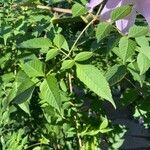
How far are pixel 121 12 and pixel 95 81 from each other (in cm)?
32

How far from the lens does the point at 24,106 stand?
1176 millimetres

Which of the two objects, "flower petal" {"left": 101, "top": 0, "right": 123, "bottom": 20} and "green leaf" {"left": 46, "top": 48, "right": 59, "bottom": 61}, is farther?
"green leaf" {"left": 46, "top": 48, "right": 59, "bottom": 61}

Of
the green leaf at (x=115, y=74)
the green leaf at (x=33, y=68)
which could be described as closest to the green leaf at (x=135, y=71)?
the green leaf at (x=115, y=74)

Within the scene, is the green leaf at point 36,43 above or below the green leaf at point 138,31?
below

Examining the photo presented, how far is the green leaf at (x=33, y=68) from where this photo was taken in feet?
2.85

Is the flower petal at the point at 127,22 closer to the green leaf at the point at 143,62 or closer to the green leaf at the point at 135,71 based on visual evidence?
the green leaf at the point at 143,62

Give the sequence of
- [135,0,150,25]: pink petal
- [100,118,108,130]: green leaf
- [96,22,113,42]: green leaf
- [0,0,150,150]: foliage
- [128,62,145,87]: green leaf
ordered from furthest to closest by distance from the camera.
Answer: [100,118,108,130]: green leaf < [128,62,145,87]: green leaf < [0,0,150,150]: foliage < [96,22,113,42]: green leaf < [135,0,150,25]: pink petal

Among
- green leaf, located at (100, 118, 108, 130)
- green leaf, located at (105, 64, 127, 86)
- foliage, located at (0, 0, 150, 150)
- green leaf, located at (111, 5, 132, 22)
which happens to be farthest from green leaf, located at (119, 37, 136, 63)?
green leaf, located at (100, 118, 108, 130)

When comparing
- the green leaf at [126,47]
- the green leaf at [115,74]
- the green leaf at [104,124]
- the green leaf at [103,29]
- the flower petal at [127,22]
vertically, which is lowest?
the green leaf at [104,124]

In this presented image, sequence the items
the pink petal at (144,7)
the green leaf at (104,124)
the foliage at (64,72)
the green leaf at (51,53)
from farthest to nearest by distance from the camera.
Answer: the green leaf at (104,124) → the green leaf at (51,53) → the foliage at (64,72) → the pink petal at (144,7)

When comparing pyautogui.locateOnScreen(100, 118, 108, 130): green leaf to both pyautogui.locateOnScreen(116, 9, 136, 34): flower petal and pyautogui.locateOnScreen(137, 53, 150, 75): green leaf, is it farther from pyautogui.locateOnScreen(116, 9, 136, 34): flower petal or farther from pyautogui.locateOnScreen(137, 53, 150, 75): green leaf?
pyautogui.locateOnScreen(116, 9, 136, 34): flower petal

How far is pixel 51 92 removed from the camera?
0.81 meters

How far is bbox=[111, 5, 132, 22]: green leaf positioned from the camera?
44cm

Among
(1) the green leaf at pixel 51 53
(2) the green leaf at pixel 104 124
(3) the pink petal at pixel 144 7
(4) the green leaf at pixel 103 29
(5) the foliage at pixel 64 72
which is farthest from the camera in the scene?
(2) the green leaf at pixel 104 124
